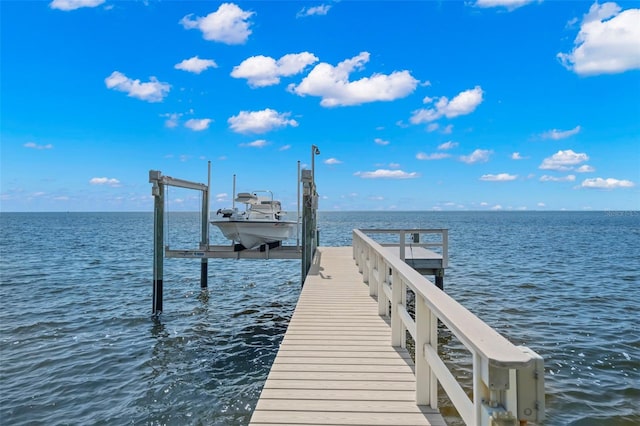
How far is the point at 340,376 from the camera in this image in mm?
3775

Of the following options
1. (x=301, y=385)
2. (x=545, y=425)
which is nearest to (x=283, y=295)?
(x=545, y=425)

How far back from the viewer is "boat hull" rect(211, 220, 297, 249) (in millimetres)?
12453

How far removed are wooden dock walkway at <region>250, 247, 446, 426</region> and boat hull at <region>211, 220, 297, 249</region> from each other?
6.33 m

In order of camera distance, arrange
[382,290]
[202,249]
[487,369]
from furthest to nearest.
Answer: [202,249], [382,290], [487,369]

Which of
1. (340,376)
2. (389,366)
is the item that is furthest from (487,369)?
(389,366)

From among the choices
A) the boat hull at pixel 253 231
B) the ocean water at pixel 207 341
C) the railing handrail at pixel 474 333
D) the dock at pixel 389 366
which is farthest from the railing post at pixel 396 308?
the boat hull at pixel 253 231

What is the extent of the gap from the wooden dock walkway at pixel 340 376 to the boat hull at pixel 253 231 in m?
6.33

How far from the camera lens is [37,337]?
8977mm

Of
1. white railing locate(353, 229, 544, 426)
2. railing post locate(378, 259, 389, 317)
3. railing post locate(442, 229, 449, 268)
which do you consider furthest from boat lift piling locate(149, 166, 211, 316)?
white railing locate(353, 229, 544, 426)

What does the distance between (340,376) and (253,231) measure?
9.10 metres

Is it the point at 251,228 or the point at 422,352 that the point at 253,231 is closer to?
the point at 251,228

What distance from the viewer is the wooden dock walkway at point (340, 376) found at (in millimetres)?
3053

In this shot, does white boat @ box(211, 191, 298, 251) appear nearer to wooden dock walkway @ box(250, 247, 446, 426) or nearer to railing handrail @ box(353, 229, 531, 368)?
wooden dock walkway @ box(250, 247, 446, 426)

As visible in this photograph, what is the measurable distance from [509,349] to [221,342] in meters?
7.65
